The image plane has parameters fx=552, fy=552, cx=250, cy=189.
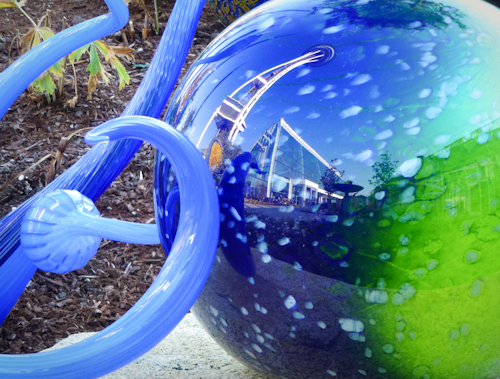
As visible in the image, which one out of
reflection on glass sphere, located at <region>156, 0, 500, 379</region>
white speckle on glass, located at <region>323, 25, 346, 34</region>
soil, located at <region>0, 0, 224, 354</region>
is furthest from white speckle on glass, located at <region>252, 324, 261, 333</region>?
soil, located at <region>0, 0, 224, 354</region>

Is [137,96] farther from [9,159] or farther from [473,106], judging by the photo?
[9,159]

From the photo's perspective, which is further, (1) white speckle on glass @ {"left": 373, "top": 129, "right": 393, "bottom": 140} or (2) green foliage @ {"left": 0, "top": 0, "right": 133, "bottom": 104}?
(2) green foliage @ {"left": 0, "top": 0, "right": 133, "bottom": 104}

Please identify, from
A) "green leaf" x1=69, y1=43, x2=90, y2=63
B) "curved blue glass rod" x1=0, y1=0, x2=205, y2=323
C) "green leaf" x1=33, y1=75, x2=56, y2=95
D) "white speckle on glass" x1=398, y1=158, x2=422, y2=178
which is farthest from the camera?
"green leaf" x1=33, y1=75, x2=56, y2=95

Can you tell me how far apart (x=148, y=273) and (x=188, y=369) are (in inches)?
39.1

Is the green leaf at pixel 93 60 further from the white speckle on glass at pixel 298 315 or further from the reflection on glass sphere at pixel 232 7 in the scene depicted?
the white speckle on glass at pixel 298 315

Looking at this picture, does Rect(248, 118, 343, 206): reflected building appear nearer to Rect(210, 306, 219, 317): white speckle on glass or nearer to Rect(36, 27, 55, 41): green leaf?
Rect(210, 306, 219, 317): white speckle on glass

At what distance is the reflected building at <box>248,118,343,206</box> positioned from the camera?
3.58 feet

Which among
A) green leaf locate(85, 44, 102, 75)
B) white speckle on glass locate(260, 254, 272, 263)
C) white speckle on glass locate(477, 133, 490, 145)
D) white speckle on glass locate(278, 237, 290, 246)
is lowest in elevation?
white speckle on glass locate(260, 254, 272, 263)

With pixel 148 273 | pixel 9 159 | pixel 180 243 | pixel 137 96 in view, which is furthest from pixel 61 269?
pixel 9 159

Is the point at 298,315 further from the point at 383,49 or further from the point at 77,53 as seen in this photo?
the point at 77,53

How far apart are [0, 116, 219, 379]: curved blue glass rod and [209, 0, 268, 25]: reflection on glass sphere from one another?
4.69ft

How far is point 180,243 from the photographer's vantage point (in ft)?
3.95

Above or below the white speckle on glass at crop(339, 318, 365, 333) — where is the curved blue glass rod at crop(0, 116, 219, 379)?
above

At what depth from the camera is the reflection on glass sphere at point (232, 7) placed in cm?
253
